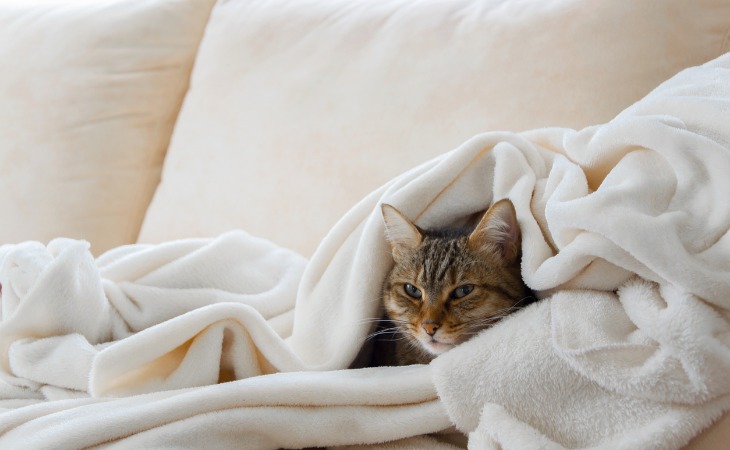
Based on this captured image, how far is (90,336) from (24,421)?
10.2 inches

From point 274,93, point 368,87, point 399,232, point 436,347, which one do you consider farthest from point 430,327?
point 274,93

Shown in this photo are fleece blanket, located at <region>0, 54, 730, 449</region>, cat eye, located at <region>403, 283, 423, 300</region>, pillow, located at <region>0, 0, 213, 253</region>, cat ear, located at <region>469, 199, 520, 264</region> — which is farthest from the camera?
pillow, located at <region>0, 0, 213, 253</region>

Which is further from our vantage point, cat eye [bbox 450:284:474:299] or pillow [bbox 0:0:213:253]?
pillow [bbox 0:0:213:253]

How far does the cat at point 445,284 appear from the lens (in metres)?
0.98

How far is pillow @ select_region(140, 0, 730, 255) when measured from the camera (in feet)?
3.80

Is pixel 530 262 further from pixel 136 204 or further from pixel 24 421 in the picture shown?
pixel 136 204

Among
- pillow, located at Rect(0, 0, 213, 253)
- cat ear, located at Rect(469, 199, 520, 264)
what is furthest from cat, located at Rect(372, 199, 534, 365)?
pillow, located at Rect(0, 0, 213, 253)

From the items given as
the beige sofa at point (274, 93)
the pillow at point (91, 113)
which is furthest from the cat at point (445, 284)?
the pillow at point (91, 113)

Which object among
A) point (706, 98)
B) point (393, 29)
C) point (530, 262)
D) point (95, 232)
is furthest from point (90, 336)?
point (706, 98)

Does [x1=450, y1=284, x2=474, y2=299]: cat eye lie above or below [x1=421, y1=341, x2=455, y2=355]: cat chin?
above

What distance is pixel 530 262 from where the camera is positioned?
0.87 m

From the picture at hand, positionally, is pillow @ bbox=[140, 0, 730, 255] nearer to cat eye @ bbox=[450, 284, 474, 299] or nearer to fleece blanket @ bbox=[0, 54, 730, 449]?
fleece blanket @ bbox=[0, 54, 730, 449]

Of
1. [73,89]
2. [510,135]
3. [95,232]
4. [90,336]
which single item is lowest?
[95,232]

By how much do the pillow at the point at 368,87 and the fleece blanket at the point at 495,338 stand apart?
142 mm
